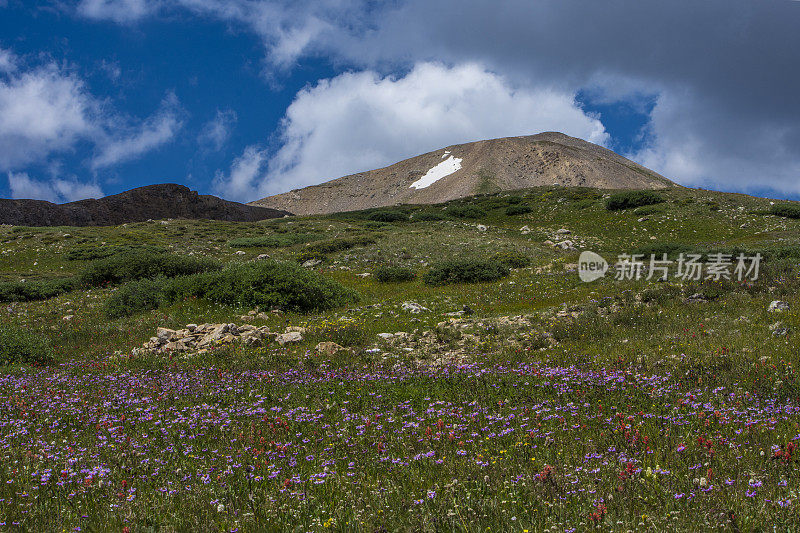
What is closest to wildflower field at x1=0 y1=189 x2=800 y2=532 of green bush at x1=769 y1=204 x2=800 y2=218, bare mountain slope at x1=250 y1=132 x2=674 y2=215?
green bush at x1=769 y1=204 x2=800 y2=218

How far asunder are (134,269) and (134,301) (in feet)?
31.7

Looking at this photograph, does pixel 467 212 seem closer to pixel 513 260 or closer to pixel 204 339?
pixel 513 260

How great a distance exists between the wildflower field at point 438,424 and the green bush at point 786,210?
3591 cm

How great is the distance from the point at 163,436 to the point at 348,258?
1070 inches

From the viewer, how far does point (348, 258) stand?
33188 mm

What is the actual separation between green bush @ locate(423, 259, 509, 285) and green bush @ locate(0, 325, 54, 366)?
1618cm

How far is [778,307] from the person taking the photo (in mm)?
10734

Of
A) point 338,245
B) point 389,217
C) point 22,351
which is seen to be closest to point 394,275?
point 338,245

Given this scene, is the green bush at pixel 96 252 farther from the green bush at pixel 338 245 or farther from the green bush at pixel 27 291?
the green bush at pixel 338 245

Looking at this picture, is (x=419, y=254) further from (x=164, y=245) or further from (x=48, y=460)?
(x=48, y=460)

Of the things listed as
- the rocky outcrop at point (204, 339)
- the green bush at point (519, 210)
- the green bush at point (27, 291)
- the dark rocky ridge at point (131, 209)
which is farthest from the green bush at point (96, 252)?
the dark rocky ridge at point (131, 209)

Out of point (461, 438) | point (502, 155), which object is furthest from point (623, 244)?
point (502, 155)

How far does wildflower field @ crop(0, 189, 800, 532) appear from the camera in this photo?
373cm

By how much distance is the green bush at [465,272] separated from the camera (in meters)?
24.3
